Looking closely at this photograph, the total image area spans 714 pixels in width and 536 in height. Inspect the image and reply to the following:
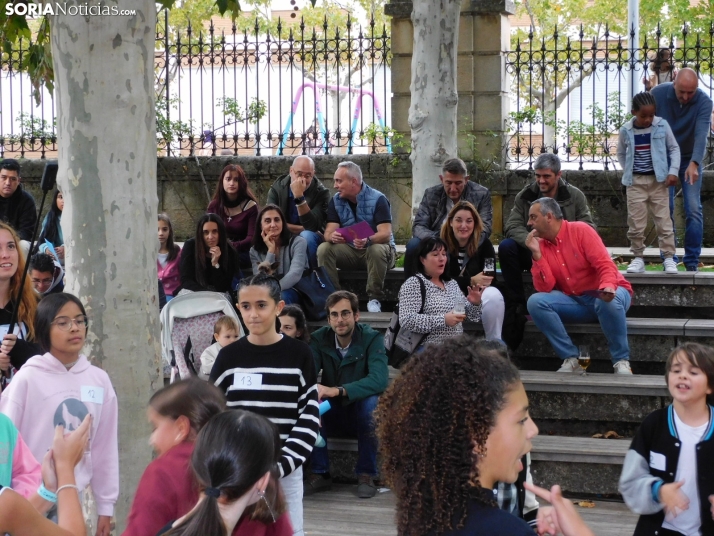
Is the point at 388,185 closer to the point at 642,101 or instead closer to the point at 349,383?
the point at 642,101

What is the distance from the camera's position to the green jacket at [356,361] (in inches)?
285

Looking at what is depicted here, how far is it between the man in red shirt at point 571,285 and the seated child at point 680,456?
2.87 metres

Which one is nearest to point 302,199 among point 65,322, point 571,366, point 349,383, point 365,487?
point 349,383

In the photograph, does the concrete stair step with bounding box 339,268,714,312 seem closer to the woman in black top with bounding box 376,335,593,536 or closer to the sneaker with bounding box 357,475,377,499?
the sneaker with bounding box 357,475,377,499

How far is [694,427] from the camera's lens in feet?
15.5

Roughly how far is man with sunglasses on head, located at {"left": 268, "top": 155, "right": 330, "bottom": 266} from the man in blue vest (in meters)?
0.19

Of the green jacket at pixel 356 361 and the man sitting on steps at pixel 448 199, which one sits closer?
the green jacket at pixel 356 361

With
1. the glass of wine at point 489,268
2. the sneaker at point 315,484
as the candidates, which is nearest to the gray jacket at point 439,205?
the glass of wine at point 489,268

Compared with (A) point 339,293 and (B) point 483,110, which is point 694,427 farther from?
(B) point 483,110

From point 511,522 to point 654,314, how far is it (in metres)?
6.88

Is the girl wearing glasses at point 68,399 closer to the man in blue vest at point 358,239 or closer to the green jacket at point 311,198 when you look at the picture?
the man in blue vest at point 358,239

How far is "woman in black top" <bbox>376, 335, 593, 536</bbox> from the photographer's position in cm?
225

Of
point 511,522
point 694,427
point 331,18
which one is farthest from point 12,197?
point 331,18

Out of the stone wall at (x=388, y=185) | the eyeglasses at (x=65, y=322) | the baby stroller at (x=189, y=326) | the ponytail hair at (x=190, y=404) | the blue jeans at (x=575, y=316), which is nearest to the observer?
the ponytail hair at (x=190, y=404)
